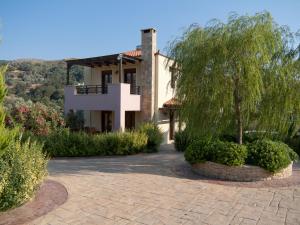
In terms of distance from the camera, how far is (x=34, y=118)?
610 inches

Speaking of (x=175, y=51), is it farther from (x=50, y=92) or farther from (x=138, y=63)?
(x=50, y=92)

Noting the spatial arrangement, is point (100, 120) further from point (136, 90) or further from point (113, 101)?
point (113, 101)

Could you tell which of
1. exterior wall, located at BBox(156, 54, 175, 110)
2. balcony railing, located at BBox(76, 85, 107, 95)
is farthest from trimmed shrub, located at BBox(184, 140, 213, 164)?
balcony railing, located at BBox(76, 85, 107, 95)

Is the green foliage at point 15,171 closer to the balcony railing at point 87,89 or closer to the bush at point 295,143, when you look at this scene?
the bush at point 295,143

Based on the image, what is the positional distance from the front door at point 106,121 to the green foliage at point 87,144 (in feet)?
21.2

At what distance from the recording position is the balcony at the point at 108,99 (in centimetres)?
1745

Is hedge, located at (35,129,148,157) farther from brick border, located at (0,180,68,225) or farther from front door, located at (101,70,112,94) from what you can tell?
front door, located at (101,70,112,94)

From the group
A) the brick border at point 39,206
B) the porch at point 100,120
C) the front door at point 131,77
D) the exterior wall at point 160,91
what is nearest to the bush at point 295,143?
the exterior wall at point 160,91

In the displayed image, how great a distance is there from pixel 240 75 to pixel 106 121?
13827mm

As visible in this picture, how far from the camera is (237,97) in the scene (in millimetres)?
10297

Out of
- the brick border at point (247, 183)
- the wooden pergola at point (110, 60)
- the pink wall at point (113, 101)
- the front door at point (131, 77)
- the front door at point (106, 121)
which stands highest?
the wooden pergola at point (110, 60)

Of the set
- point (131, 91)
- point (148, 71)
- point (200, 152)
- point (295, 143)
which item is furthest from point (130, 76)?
point (295, 143)

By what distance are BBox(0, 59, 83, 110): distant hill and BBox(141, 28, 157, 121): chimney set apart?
18.4 meters

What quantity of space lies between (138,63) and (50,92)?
26026 millimetres
